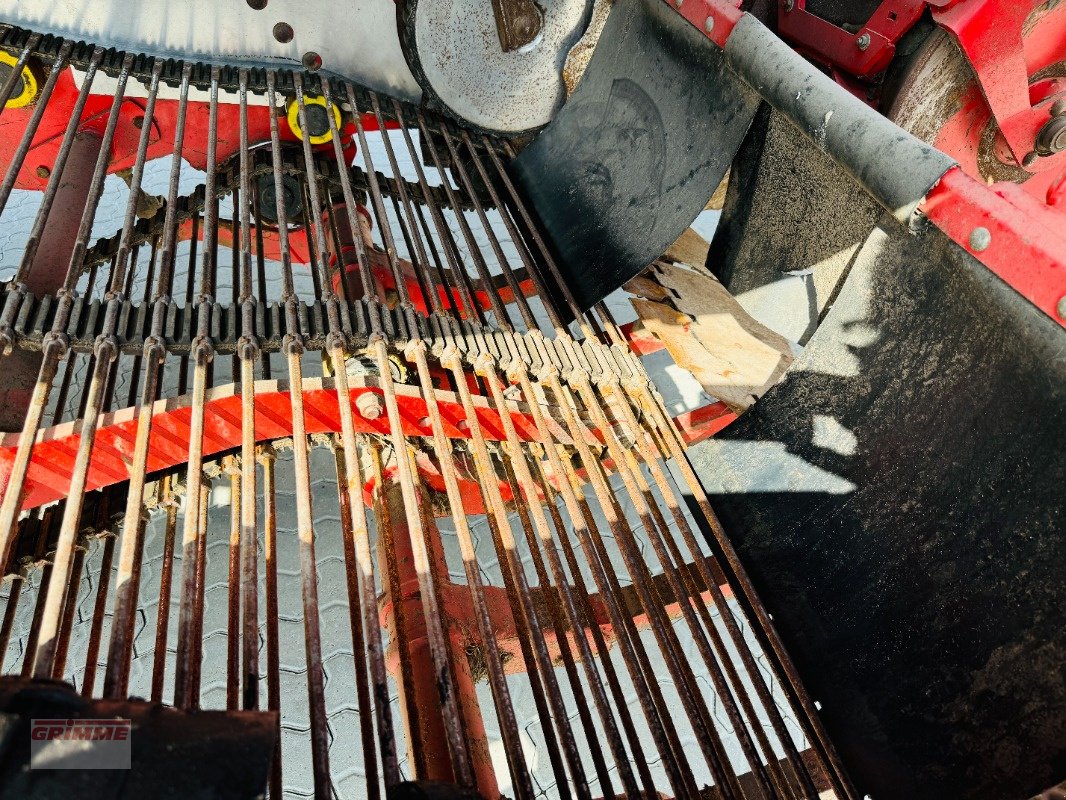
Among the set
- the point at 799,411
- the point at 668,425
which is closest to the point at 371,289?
the point at 668,425

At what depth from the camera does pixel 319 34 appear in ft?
7.72

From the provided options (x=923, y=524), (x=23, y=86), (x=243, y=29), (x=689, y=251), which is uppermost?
(x=243, y=29)

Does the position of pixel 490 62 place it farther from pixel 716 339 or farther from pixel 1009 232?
pixel 1009 232

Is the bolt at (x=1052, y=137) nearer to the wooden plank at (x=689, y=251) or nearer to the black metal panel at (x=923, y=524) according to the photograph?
the wooden plank at (x=689, y=251)

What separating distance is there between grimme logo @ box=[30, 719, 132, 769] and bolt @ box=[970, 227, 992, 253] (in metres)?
1.29

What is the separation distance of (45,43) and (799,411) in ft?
7.58

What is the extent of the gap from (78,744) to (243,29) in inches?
87.4

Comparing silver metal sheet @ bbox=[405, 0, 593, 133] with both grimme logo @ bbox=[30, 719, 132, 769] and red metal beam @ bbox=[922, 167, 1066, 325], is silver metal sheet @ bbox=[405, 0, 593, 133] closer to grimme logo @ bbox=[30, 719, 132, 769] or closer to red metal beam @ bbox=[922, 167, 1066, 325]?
red metal beam @ bbox=[922, 167, 1066, 325]

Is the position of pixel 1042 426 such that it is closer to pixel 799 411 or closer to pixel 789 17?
pixel 799 411

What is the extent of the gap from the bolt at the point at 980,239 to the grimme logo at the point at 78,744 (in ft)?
4.24

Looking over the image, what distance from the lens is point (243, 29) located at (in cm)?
229

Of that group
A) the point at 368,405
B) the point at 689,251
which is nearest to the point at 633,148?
the point at 689,251

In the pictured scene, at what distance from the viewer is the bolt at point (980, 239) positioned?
1067mm

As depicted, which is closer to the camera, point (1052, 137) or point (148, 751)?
point (148, 751)
